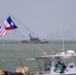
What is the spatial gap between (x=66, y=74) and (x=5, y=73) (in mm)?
4897

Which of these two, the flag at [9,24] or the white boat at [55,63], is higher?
the flag at [9,24]

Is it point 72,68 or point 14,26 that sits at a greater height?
point 14,26

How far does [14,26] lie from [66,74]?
5.68 metres

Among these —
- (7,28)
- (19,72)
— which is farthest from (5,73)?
(7,28)

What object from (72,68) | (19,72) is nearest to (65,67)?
(72,68)

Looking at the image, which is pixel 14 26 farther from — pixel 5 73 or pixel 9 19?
pixel 5 73

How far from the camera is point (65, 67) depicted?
40.7 meters

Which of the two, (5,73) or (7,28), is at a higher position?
(7,28)

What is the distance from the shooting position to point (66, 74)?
132 ft

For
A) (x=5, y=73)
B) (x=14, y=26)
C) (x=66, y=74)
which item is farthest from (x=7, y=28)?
(x=66, y=74)

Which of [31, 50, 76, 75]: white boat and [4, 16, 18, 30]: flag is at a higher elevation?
[4, 16, 18, 30]: flag

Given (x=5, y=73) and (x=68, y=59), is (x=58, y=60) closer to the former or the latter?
(x=68, y=59)

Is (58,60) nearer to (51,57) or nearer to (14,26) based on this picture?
(51,57)

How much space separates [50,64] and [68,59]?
5.38ft
